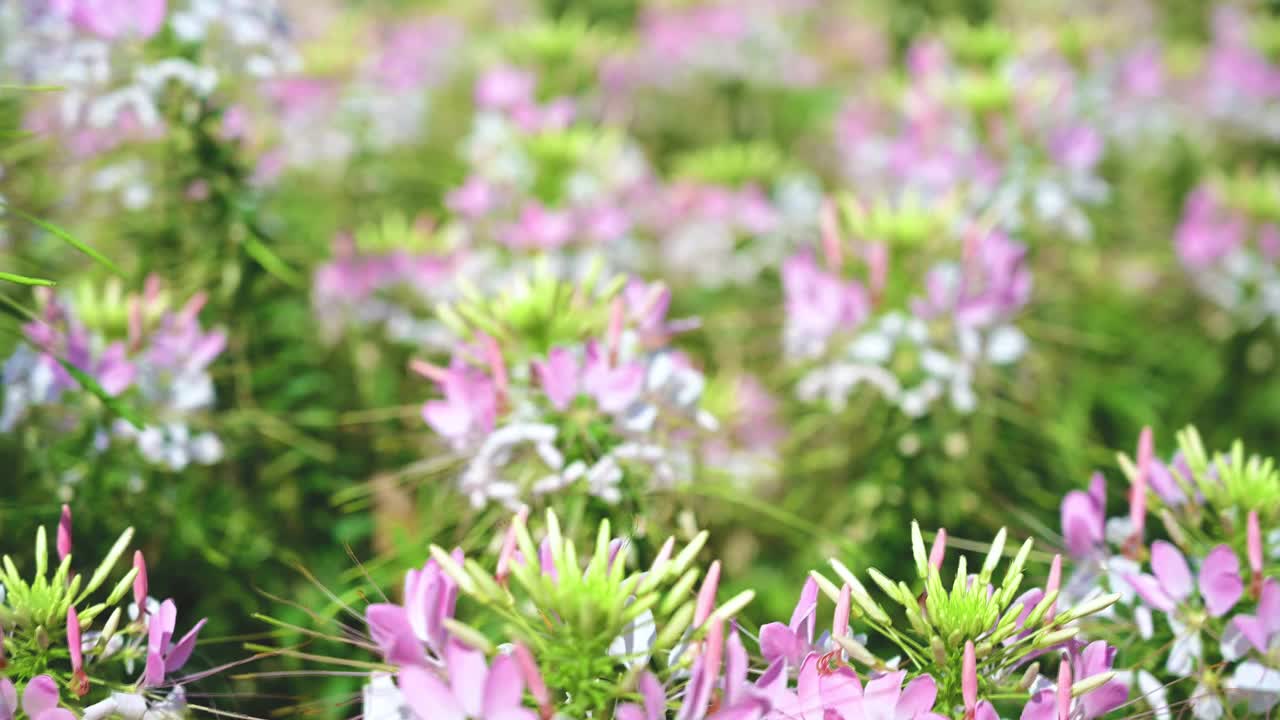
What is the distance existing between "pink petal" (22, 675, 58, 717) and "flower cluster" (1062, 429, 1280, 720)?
91cm

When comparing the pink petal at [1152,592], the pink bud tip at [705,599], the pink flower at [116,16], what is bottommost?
the pink petal at [1152,592]

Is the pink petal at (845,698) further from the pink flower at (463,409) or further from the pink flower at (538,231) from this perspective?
the pink flower at (538,231)

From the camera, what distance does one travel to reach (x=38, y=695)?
734 millimetres

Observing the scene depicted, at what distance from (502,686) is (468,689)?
3 centimetres

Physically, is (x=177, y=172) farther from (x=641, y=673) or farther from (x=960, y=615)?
(x=960, y=615)

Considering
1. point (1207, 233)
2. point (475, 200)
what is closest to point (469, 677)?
point (475, 200)

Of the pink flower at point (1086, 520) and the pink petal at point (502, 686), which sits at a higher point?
the pink petal at point (502, 686)

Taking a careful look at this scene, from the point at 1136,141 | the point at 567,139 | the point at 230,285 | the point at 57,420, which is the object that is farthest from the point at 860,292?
the point at 1136,141

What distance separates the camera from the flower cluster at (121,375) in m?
1.21

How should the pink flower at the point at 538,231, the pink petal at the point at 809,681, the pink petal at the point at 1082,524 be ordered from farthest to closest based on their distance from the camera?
the pink flower at the point at 538,231, the pink petal at the point at 1082,524, the pink petal at the point at 809,681

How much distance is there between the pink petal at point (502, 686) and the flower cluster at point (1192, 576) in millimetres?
588

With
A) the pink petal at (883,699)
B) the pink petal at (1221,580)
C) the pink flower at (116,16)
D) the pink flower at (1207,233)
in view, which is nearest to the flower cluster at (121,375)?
the pink flower at (116,16)

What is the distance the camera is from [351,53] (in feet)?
7.96

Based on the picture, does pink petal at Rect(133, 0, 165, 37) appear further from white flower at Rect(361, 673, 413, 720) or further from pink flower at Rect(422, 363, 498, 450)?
white flower at Rect(361, 673, 413, 720)
